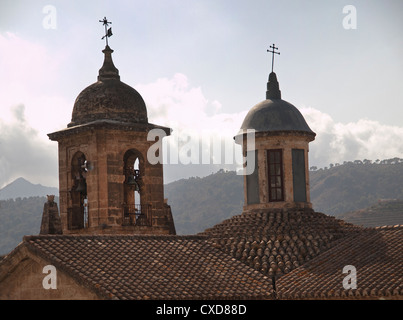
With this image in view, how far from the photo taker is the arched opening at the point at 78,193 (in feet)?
81.5

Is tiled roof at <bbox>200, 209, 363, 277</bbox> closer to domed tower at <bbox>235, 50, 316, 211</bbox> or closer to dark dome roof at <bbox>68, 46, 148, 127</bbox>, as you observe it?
domed tower at <bbox>235, 50, 316, 211</bbox>

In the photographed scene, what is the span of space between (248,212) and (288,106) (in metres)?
3.32

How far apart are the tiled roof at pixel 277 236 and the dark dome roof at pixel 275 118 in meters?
2.39

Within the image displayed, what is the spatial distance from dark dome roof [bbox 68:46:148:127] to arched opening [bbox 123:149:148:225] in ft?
3.75

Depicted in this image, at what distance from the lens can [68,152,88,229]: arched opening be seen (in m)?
24.8

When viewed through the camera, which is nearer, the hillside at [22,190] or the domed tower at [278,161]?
the domed tower at [278,161]

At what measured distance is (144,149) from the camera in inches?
985

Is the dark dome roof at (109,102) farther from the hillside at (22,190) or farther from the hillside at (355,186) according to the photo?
the hillside at (22,190)

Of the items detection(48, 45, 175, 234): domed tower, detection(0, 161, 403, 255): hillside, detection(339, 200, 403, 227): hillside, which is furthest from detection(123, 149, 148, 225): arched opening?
detection(0, 161, 403, 255): hillside

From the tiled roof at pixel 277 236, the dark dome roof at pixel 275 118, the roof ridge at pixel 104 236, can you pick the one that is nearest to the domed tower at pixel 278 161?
the dark dome roof at pixel 275 118

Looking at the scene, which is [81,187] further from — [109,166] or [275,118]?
[275,118]

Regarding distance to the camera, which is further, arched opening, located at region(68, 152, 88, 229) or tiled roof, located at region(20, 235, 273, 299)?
arched opening, located at region(68, 152, 88, 229)
